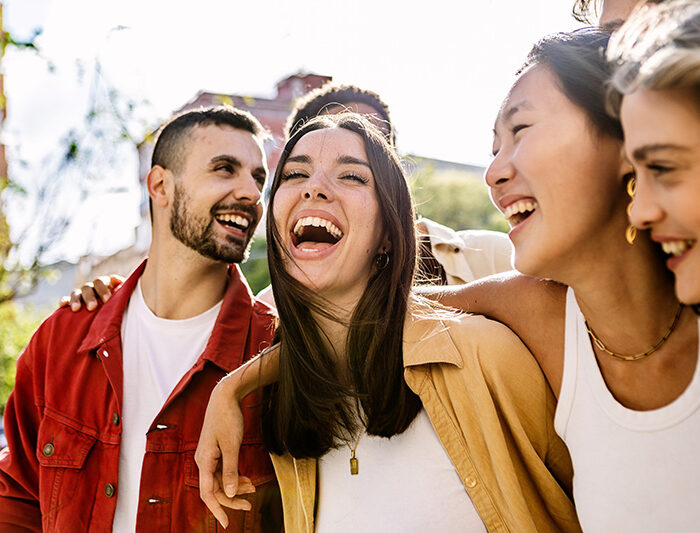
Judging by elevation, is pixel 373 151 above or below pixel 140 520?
above

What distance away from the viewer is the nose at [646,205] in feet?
4.89

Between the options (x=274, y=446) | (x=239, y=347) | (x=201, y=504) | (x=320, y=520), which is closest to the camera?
(x=320, y=520)

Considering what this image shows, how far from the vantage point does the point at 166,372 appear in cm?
309

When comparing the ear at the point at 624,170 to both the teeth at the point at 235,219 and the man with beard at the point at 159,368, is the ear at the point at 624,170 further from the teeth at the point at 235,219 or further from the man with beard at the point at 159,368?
the teeth at the point at 235,219

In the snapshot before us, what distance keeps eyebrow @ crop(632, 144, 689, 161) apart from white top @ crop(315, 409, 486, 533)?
1.19 meters

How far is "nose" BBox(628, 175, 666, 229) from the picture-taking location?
149cm

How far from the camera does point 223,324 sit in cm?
308

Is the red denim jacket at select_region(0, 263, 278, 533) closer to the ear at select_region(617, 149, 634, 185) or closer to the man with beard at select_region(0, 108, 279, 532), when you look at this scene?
the man with beard at select_region(0, 108, 279, 532)

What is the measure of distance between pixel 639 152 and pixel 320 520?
1.64 m

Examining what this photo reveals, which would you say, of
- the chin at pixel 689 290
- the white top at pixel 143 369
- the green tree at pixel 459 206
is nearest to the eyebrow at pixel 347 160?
the white top at pixel 143 369

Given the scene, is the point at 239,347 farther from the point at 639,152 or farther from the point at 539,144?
the point at 639,152

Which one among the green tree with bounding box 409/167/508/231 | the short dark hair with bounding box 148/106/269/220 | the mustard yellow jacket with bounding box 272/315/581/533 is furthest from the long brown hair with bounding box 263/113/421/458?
the green tree with bounding box 409/167/508/231

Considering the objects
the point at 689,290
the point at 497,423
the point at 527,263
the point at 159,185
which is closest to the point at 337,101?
the point at 159,185

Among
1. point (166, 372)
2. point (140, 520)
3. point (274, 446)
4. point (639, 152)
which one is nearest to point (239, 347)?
point (166, 372)
